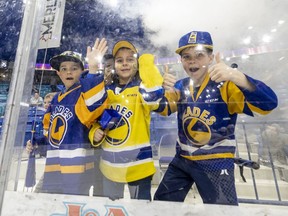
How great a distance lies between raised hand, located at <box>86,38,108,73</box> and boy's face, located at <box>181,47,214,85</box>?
1.03 feet

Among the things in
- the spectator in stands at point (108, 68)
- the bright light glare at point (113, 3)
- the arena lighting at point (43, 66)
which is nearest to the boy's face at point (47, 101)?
the arena lighting at point (43, 66)

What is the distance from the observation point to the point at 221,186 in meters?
0.50

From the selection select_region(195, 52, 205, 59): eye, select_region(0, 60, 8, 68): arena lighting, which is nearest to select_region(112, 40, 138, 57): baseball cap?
select_region(195, 52, 205, 59): eye

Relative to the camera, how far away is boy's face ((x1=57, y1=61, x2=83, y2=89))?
29.0 inches

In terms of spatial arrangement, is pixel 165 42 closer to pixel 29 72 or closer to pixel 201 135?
pixel 201 135

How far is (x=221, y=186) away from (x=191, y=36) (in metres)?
0.46

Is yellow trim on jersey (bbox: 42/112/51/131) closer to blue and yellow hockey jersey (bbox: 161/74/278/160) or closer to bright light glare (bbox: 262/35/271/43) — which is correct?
blue and yellow hockey jersey (bbox: 161/74/278/160)

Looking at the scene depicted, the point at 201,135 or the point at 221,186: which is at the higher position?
the point at 201,135

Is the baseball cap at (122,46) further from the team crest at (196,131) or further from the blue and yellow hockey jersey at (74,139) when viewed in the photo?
the team crest at (196,131)

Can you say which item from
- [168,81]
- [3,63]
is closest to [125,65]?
[168,81]

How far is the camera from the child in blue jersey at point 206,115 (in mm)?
500

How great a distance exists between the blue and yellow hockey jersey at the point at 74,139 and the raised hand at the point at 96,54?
41 millimetres

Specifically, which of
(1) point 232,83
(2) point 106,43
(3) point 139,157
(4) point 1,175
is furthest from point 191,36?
(4) point 1,175

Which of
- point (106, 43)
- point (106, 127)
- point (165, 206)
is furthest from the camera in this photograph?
point (106, 43)
